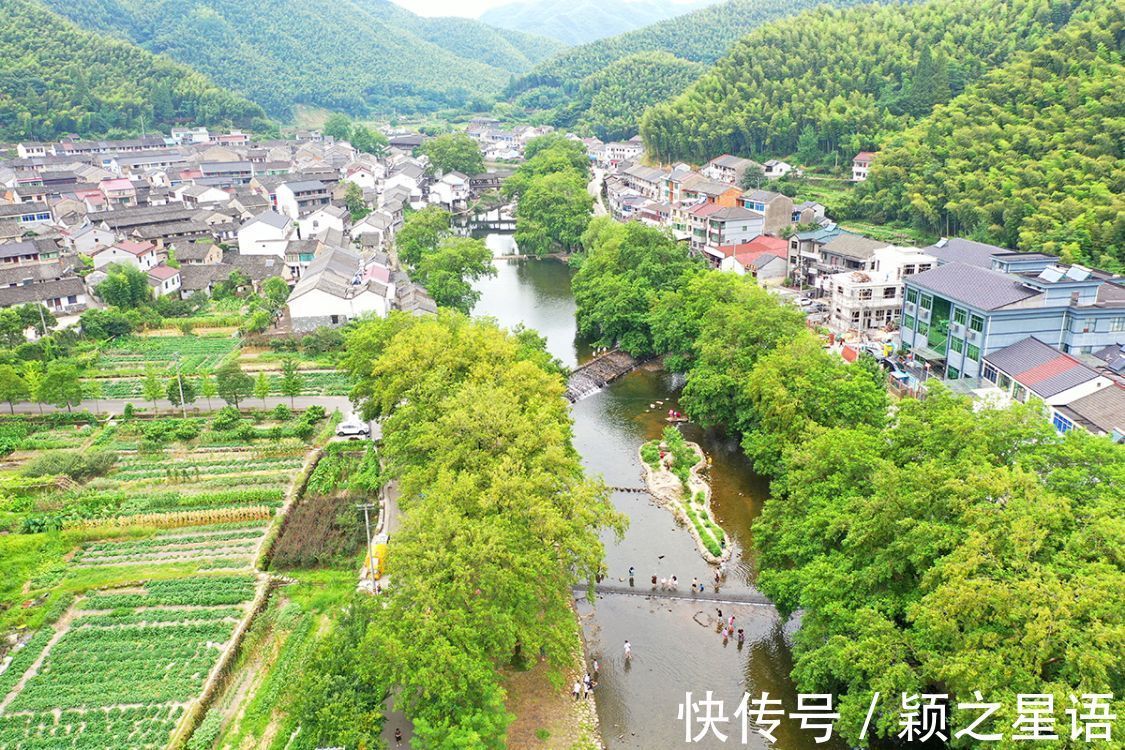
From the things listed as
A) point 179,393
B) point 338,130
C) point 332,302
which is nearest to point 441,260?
point 332,302

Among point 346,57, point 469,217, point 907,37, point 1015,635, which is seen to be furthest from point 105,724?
point 346,57

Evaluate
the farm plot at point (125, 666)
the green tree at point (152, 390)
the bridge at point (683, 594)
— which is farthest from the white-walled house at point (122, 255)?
the bridge at point (683, 594)

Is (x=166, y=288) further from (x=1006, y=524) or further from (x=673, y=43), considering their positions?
(x=673, y=43)

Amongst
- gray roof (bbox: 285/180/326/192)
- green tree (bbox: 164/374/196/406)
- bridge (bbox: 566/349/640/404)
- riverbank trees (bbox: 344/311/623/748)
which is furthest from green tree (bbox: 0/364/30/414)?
gray roof (bbox: 285/180/326/192)

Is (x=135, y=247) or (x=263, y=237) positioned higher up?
(x=135, y=247)

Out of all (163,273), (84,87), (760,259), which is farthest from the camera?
(84,87)

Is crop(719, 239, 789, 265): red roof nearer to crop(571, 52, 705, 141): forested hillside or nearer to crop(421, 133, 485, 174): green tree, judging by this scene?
crop(421, 133, 485, 174): green tree

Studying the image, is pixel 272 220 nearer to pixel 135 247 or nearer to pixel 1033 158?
pixel 135 247
